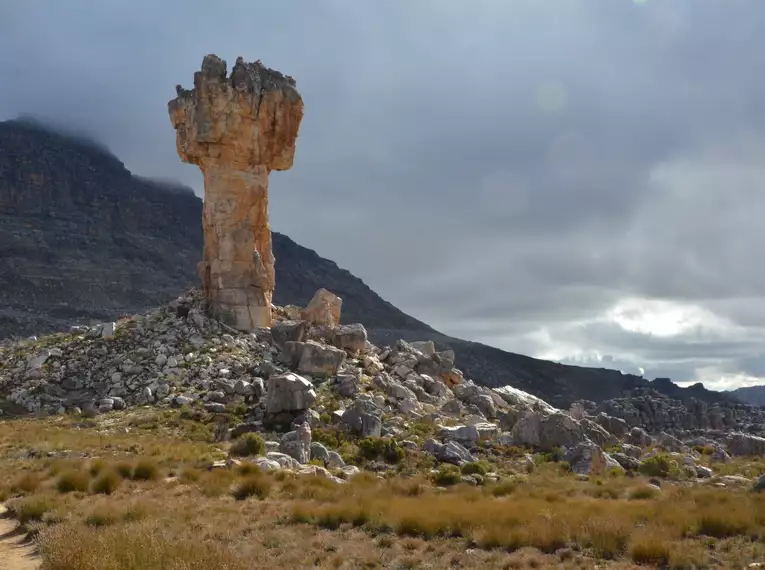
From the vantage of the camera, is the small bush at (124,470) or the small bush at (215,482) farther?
the small bush at (124,470)

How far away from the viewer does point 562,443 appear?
837 inches

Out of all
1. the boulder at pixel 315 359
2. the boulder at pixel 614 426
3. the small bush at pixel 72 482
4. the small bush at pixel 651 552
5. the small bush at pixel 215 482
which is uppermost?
the boulder at pixel 315 359

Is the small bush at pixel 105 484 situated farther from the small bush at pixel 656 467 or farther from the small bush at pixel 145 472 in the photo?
the small bush at pixel 656 467

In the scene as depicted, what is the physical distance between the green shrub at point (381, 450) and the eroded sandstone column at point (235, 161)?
46.0 ft

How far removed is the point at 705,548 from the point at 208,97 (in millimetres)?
28581

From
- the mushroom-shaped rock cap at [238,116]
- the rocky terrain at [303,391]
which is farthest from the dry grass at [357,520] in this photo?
the mushroom-shaped rock cap at [238,116]

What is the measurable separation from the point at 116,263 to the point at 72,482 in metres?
118

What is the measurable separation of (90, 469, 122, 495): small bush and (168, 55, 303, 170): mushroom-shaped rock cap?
67.8 feet

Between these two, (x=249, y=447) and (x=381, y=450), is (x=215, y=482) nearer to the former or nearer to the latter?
(x=249, y=447)

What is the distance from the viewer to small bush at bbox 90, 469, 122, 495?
43.6ft

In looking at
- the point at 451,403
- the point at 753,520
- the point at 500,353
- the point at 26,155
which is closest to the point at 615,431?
the point at 451,403

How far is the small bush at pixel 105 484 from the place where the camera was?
13297 mm

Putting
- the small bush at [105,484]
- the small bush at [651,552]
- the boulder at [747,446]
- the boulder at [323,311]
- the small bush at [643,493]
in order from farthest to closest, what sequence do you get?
the boulder at [323,311]
the boulder at [747,446]
the small bush at [643,493]
the small bush at [105,484]
the small bush at [651,552]

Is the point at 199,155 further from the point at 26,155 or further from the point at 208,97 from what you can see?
the point at 26,155
